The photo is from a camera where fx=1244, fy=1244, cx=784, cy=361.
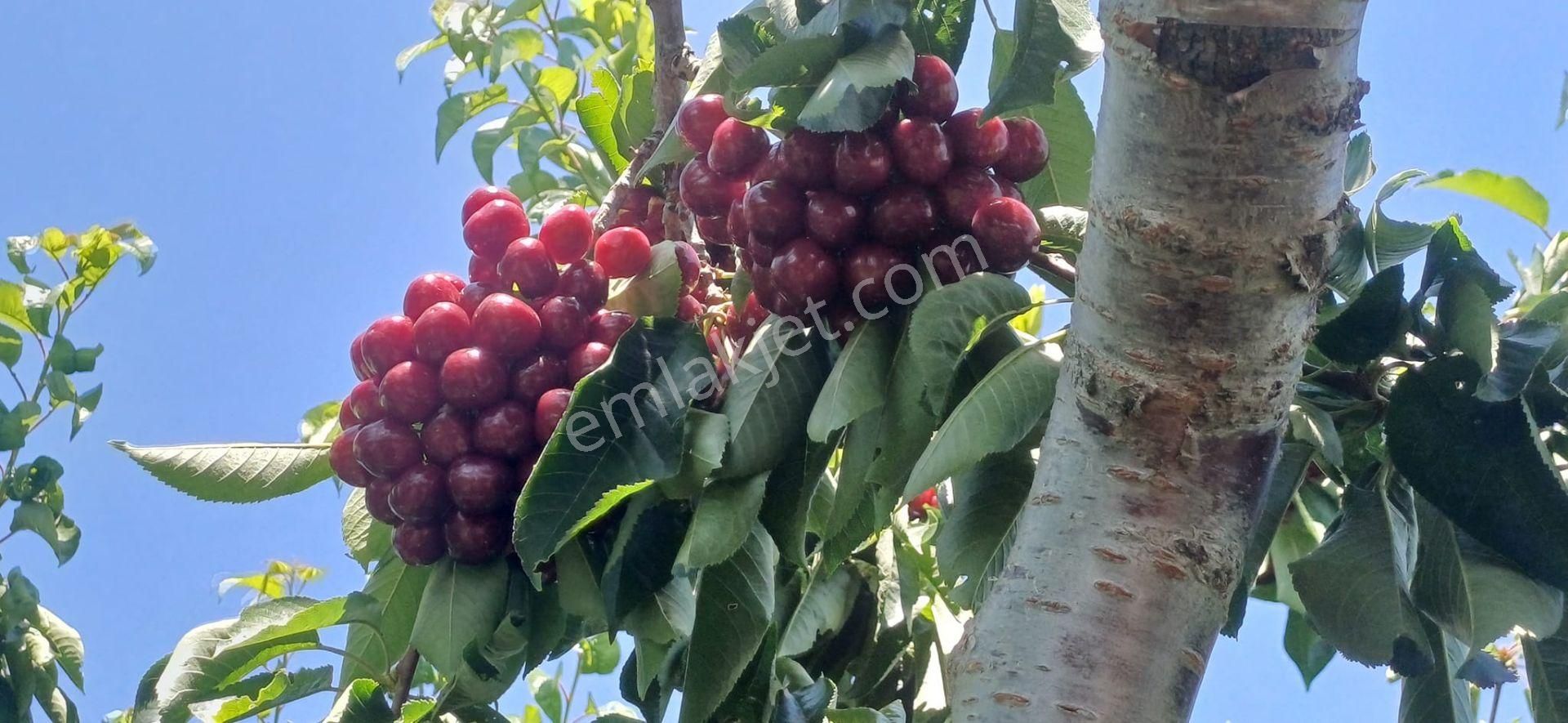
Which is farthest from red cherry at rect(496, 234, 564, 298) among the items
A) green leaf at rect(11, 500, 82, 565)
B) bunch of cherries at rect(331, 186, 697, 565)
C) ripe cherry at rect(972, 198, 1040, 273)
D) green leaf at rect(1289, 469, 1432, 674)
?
green leaf at rect(11, 500, 82, 565)

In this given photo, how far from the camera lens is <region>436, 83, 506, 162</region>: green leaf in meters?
1.62

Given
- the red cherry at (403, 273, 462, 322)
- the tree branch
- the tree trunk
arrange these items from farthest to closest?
the tree branch, the red cherry at (403, 273, 462, 322), the tree trunk

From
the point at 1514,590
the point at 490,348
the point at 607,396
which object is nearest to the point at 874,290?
the point at 607,396

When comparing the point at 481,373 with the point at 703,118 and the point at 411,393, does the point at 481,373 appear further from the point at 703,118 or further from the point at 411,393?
the point at 703,118

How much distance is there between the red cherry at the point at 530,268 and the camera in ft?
3.00

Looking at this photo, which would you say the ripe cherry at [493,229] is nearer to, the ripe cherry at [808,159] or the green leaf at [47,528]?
the ripe cherry at [808,159]

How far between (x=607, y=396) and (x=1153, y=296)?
0.34 metres

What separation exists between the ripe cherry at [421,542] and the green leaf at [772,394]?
0.24m

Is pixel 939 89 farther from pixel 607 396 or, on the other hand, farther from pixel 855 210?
pixel 607 396

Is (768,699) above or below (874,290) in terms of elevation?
below

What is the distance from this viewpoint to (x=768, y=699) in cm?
92

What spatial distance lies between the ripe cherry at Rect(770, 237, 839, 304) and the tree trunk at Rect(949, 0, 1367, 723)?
19 cm

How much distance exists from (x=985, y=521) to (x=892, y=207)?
0.21m

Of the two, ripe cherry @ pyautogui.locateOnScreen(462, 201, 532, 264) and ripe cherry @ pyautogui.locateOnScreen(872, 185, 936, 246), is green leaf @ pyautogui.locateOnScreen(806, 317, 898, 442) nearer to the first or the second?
ripe cherry @ pyautogui.locateOnScreen(872, 185, 936, 246)
